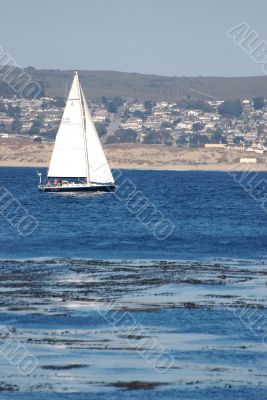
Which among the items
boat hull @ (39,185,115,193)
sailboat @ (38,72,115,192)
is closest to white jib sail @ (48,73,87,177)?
sailboat @ (38,72,115,192)

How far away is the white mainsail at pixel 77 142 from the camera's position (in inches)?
4242

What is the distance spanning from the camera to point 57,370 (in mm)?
31000

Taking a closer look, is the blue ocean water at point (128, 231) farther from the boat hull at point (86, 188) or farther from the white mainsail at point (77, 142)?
the white mainsail at point (77, 142)

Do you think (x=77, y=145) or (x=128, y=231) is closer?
(x=128, y=231)

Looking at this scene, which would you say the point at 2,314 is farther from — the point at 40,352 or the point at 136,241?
the point at 136,241

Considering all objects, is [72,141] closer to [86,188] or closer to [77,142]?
[77,142]

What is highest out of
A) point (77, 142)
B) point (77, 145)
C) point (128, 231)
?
point (77, 142)

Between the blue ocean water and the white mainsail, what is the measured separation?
3.03m

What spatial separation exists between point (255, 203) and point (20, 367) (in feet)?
287

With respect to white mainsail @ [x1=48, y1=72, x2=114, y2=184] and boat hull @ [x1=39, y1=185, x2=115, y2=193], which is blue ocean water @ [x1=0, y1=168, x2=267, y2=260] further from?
white mainsail @ [x1=48, y1=72, x2=114, y2=184]

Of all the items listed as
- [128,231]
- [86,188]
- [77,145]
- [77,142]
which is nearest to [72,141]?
[77,142]

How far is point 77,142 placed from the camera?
108 m

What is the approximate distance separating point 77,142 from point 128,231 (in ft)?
114

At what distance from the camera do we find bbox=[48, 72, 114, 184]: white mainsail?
354 ft
